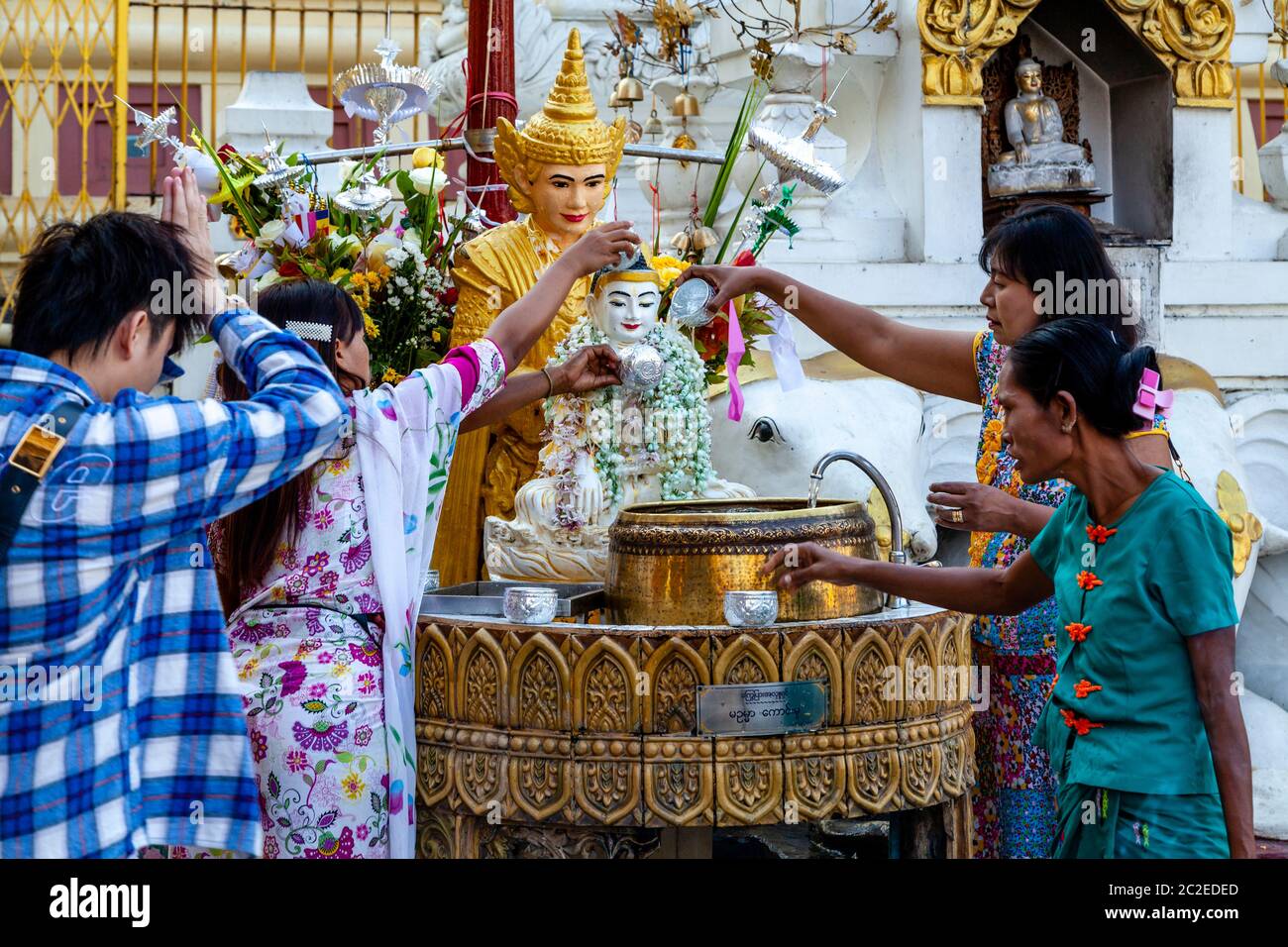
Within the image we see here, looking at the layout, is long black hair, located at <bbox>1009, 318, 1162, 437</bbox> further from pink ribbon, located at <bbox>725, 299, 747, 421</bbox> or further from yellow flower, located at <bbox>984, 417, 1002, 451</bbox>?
pink ribbon, located at <bbox>725, 299, 747, 421</bbox>

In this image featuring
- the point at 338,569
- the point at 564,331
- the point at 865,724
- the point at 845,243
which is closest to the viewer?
the point at 338,569

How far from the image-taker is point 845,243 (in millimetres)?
6379

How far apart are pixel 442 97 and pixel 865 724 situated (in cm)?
550

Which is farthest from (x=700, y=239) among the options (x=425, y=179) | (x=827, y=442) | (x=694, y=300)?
(x=827, y=442)

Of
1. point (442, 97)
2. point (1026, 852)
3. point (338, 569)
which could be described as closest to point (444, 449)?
point (338, 569)

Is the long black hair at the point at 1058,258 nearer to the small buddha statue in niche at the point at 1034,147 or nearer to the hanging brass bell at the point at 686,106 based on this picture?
the hanging brass bell at the point at 686,106

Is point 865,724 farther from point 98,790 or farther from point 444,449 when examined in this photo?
point 98,790

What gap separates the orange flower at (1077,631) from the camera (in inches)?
97.7

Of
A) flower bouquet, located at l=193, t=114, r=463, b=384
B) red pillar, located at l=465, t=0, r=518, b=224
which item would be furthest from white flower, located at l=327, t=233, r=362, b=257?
red pillar, located at l=465, t=0, r=518, b=224

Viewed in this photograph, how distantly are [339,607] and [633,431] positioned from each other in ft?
4.08

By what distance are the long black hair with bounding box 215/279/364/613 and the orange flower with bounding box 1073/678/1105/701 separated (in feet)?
4.19

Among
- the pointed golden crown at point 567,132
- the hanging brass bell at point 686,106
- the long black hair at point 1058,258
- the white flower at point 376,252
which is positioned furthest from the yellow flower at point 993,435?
the hanging brass bell at point 686,106

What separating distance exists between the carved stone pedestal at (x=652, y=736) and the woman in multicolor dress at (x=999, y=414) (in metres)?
0.16

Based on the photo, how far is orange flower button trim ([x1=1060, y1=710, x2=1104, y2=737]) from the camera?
Answer: 2447 mm
